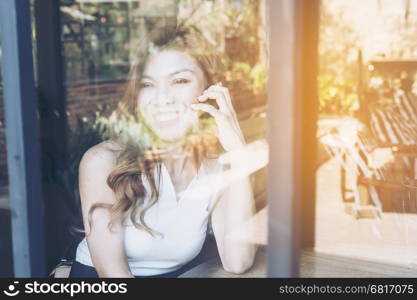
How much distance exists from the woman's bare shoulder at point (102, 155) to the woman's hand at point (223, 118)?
0.42 metres

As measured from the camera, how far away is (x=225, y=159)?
2.64 m

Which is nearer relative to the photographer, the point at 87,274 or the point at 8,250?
the point at 87,274

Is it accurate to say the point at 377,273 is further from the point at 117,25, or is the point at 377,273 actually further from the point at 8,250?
the point at 117,25

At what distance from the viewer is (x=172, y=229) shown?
8.61ft

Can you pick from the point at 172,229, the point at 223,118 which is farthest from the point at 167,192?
the point at 223,118

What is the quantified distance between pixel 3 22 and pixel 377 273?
78.3 inches

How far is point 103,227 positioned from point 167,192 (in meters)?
0.33

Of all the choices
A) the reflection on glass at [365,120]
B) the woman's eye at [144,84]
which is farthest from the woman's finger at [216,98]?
the reflection on glass at [365,120]

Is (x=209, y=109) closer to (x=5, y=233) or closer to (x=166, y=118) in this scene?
(x=166, y=118)

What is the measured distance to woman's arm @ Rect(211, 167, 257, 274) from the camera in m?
2.60

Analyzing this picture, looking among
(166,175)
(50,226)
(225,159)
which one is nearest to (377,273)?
(225,159)

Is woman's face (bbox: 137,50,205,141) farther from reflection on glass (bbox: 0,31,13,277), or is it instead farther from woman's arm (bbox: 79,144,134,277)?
reflection on glass (bbox: 0,31,13,277)

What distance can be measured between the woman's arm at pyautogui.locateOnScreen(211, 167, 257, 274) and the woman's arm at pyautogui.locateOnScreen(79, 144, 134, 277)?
438mm

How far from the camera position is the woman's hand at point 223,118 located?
263cm
